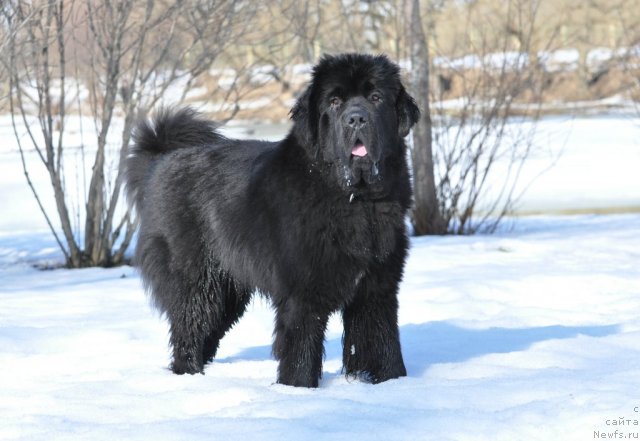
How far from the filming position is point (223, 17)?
9.16 m

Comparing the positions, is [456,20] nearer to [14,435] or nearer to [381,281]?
[381,281]

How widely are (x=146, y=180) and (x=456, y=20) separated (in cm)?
970

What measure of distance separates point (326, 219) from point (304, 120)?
485mm

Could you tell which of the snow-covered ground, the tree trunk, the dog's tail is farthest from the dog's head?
A: the tree trunk

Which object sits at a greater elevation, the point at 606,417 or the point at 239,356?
the point at 606,417

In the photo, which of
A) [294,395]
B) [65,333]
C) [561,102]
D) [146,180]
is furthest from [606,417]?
[561,102]

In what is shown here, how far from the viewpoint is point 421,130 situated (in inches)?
414

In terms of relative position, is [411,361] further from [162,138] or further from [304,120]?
[162,138]

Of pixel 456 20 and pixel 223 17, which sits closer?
pixel 223 17

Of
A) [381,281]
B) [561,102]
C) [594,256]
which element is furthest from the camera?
[561,102]

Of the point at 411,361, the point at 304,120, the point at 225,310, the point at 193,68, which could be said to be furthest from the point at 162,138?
the point at 193,68

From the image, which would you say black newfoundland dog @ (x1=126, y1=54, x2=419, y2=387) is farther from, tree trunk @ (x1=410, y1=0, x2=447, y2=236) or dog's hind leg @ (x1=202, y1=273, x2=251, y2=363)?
tree trunk @ (x1=410, y1=0, x2=447, y2=236)

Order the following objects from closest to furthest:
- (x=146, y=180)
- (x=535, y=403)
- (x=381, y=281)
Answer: (x=535, y=403) → (x=381, y=281) → (x=146, y=180)

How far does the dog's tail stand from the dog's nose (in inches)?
63.5
